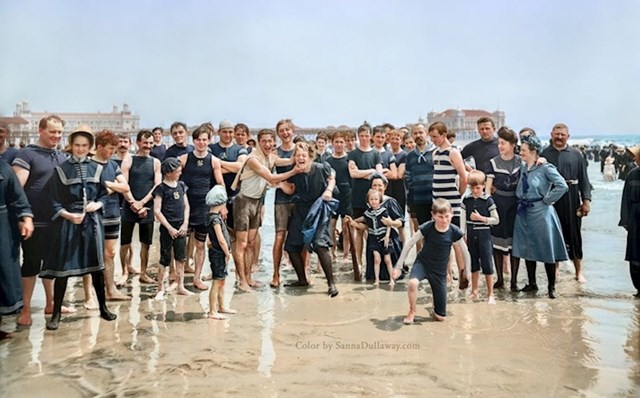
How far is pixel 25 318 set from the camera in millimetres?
5078

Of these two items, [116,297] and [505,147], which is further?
[505,147]

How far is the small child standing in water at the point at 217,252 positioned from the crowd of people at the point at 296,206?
1 centimetres

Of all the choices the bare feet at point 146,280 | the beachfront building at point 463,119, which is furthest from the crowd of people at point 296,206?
the beachfront building at point 463,119

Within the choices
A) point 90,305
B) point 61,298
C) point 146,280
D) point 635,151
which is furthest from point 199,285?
point 635,151

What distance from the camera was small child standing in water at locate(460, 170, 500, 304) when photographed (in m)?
5.79

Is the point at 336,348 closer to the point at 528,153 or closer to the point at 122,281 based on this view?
the point at 528,153

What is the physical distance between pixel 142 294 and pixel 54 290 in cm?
131

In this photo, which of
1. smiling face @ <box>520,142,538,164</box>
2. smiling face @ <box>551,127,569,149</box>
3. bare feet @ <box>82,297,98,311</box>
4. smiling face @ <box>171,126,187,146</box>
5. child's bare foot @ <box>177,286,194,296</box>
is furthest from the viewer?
smiling face @ <box>171,126,187,146</box>

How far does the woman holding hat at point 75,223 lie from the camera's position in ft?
16.1

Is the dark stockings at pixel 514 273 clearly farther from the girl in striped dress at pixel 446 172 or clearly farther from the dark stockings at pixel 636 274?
the dark stockings at pixel 636 274

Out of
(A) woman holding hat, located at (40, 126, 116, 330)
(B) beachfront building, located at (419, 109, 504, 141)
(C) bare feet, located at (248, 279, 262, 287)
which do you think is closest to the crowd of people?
(A) woman holding hat, located at (40, 126, 116, 330)

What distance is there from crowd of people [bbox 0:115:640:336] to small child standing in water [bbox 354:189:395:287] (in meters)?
0.02

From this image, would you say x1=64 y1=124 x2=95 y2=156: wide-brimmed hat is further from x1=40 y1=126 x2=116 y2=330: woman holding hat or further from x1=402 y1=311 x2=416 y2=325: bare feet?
x1=402 y1=311 x2=416 y2=325: bare feet

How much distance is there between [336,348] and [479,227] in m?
2.53
